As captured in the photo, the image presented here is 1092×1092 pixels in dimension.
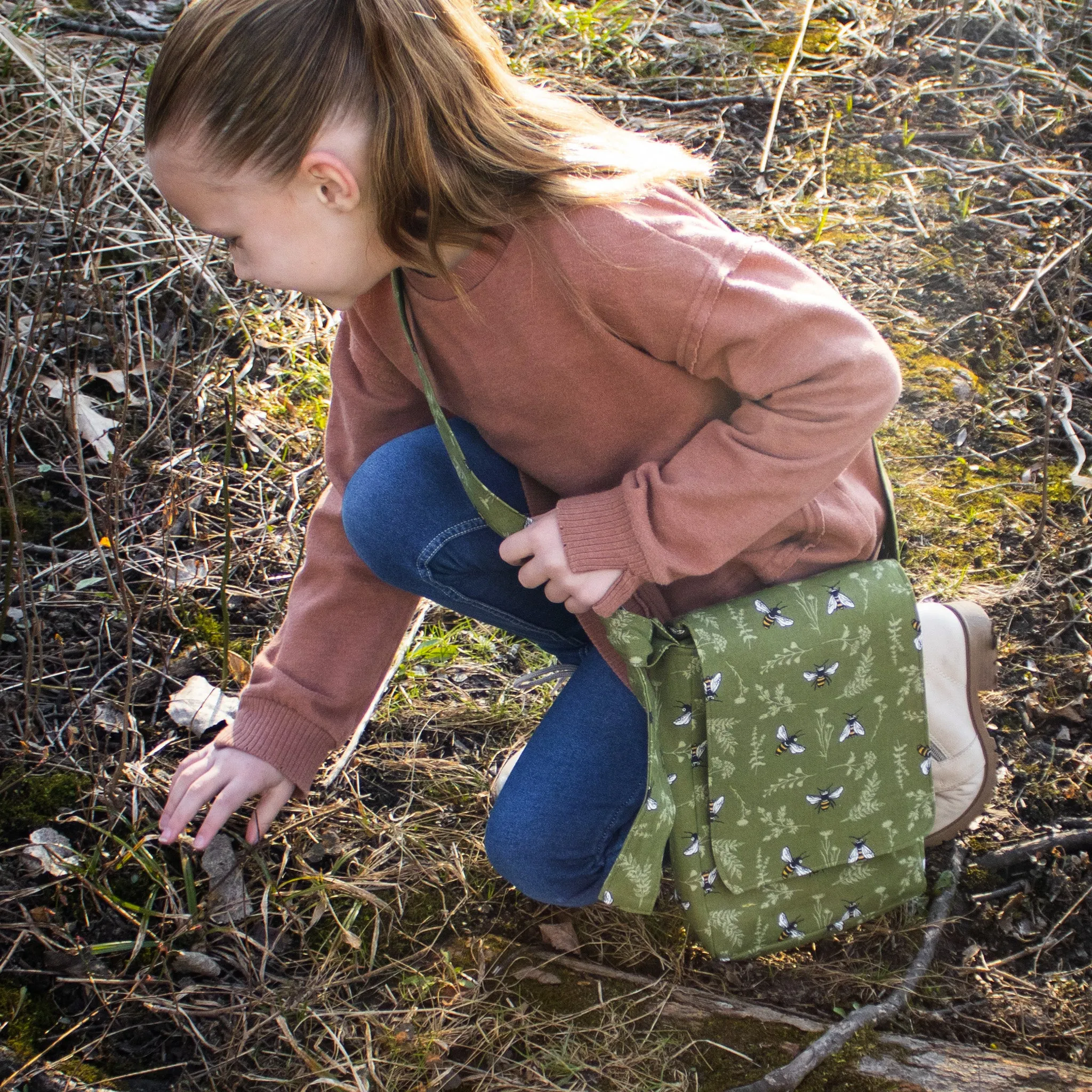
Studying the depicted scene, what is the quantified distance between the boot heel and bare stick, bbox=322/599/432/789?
101cm

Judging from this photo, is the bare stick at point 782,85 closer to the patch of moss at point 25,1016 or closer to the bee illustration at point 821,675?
the bee illustration at point 821,675

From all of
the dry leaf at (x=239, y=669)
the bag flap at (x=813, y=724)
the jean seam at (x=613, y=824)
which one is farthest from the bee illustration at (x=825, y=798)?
the dry leaf at (x=239, y=669)

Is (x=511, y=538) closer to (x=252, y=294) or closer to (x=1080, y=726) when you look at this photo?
(x=1080, y=726)

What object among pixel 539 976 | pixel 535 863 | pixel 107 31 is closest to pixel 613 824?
pixel 535 863

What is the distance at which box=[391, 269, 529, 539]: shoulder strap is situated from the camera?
4.78ft

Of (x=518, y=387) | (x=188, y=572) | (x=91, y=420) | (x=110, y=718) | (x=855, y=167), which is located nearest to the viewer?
(x=518, y=387)

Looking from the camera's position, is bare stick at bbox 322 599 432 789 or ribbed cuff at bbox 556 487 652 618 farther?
bare stick at bbox 322 599 432 789

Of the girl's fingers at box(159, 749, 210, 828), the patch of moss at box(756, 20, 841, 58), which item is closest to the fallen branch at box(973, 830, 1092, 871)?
the girl's fingers at box(159, 749, 210, 828)

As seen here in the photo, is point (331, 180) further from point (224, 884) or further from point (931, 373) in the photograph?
point (931, 373)

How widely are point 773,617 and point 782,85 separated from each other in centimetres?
259

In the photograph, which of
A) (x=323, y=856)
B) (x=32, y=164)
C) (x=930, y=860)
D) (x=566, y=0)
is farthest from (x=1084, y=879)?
(x=566, y=0)

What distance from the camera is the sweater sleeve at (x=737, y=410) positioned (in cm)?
133

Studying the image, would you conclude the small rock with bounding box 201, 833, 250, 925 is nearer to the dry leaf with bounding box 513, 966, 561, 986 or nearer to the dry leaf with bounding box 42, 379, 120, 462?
the dry leaf with bounding box 513, 966, 561, 986

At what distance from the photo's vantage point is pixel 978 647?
1.67 meters
